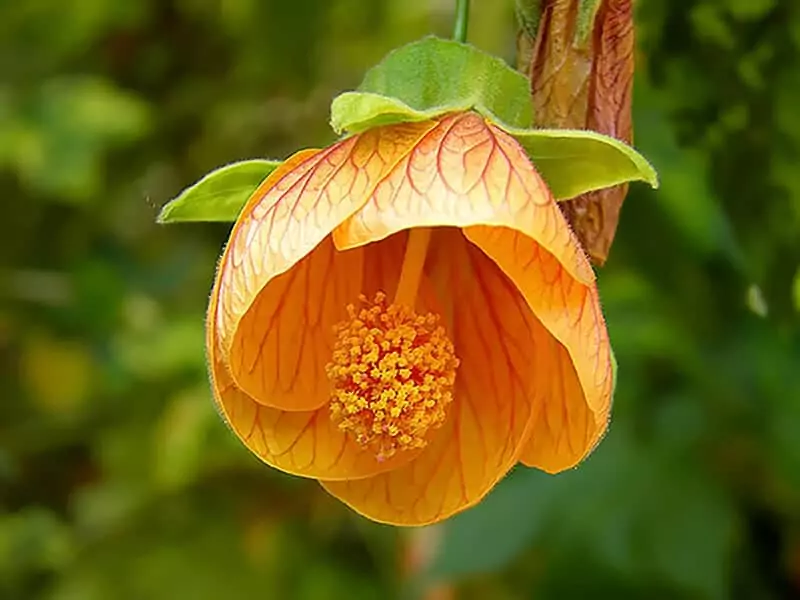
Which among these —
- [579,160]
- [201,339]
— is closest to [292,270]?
[579,160]

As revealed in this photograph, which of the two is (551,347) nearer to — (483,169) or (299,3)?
(483,169)

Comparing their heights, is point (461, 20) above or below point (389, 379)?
above

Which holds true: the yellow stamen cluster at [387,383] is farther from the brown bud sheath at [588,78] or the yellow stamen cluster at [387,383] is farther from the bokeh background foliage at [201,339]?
the bokeh background foliage at [201,339]

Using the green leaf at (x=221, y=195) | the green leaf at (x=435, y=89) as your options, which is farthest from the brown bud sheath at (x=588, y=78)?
the green leaf at (x=221, y=195)

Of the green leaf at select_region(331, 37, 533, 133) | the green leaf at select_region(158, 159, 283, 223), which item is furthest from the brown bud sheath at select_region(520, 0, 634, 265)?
the green leaf at select_region(158, 159, 283, 223)

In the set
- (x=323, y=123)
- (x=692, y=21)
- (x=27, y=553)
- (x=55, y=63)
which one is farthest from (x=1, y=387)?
(x=692, y=21)

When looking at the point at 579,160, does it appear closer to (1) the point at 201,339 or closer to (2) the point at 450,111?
(2) the point at 450,111
